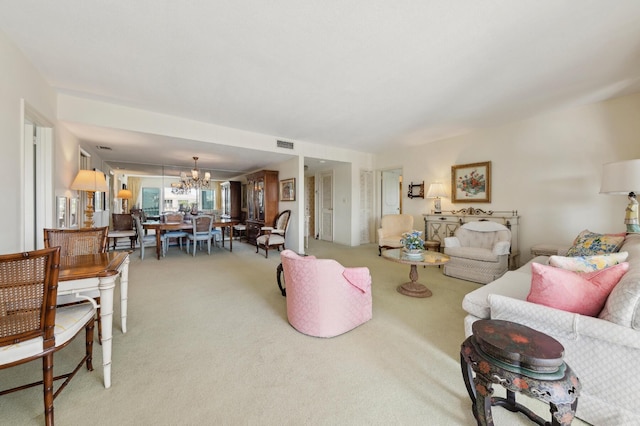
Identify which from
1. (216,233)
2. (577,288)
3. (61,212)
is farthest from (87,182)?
(577,288)

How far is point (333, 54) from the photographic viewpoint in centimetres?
234

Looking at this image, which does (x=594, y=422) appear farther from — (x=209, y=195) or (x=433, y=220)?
(x=209, y=195)

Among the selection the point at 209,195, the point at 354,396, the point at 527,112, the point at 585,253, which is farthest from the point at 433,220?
the point at 209,195

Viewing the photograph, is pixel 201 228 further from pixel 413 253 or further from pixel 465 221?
pixel 465 221

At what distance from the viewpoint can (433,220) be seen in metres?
5.32

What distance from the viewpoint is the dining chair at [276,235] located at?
532 cm

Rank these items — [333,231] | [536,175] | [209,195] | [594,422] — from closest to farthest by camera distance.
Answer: [594,422]
[536,175]
[333,231]
[209,195]

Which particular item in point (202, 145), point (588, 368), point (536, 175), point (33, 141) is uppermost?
point (202, 145)

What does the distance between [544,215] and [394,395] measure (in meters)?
4.31

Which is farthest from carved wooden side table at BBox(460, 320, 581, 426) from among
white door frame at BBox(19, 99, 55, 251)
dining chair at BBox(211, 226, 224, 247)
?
dining chair at BBox(211, 226, 224, 247)

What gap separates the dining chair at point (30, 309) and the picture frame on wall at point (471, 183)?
5.75 metres

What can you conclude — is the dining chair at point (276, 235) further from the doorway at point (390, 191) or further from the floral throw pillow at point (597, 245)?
the floral throw pillow at point (597, 245)

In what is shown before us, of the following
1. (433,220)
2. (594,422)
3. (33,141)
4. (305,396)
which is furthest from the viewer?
(433,220)

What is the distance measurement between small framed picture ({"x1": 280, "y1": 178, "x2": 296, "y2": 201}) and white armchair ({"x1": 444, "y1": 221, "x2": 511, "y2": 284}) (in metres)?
3.48
